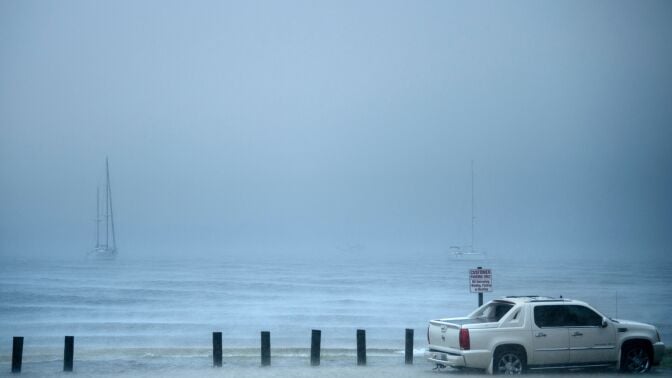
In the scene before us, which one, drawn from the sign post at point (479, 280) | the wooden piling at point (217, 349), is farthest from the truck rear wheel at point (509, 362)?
the wooden piling at point (217, 349)

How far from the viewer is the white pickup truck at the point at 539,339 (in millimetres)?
15984

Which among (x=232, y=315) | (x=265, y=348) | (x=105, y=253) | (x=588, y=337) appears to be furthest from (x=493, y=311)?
(x=105, y=253)

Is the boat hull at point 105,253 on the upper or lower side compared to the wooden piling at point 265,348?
lower

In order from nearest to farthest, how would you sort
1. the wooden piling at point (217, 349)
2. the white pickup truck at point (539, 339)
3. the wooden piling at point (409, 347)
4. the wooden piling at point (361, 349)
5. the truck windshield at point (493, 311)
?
the white pickup truck at point (539, 339) → the truck windshield at point (493, 311) → the wooden piling at point (217, 349) → the wooden piling at point (361, 349) → the wooden piling at point (409, 347)

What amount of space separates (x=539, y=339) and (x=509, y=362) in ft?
2.48

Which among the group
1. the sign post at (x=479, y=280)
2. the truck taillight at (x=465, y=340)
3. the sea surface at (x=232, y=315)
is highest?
the sign post at (x=479, y=280)

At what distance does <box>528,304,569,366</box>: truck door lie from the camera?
53.3 ft

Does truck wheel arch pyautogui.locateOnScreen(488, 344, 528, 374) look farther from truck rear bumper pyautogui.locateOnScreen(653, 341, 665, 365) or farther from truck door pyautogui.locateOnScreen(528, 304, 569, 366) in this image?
truck rear bumper pyautogui.locateOnScreen(653, 341, 665, 365)

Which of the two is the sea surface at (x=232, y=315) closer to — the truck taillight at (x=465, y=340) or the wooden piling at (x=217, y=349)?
the wooden piling at (x=217, y=349)

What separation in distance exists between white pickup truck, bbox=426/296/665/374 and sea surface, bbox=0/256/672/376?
6.78 ft

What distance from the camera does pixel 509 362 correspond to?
53.1ft

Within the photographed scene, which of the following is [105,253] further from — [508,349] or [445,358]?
[508,349]

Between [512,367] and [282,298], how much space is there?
5773 centimetres

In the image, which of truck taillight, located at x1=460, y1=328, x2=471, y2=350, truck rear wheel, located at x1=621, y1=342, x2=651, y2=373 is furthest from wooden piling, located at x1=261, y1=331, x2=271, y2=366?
truck rear wheel, located at x1=621, y1=342, x2=651, y2=373
